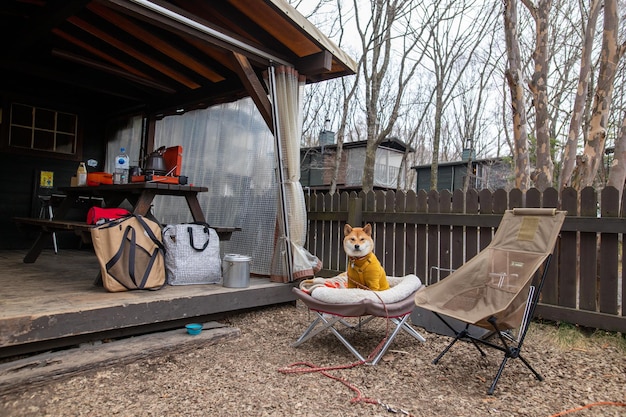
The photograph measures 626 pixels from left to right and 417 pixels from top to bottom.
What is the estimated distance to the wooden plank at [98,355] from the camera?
7.35ft

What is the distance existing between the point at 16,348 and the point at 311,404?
180cm

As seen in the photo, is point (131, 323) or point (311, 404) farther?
point (131, 323)

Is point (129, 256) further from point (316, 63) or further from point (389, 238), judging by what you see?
point (389, 238)

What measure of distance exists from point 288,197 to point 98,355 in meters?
2.08

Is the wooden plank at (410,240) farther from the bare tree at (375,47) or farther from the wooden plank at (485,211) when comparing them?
the bare tree at (375,47)

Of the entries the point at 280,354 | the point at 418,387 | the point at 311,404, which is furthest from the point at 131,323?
the point at 418,387

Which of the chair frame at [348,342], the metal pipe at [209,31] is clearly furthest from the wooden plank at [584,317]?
the metal pipe at [209,31]

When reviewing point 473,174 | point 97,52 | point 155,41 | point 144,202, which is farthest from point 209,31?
point 473,174

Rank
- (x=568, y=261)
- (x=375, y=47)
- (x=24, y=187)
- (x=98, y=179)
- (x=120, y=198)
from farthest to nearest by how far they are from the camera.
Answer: (x=375, y=47) → (x=24, y=187) → (x=98, y=179) → (x=120, y=198) → (x=568, y=261)

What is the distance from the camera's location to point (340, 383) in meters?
2.43

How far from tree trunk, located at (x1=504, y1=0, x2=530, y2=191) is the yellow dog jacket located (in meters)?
2.97

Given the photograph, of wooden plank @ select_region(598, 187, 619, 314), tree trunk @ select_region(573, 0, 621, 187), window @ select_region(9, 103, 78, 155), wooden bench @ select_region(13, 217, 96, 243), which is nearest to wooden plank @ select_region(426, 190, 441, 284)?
wooden plank @ select_region(598, 187, 619, 314)

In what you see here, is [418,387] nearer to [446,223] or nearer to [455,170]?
[446,223]

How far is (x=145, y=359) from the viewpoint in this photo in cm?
272
